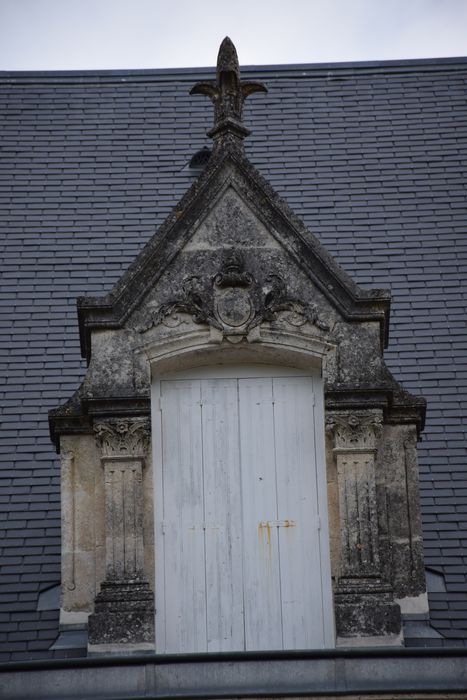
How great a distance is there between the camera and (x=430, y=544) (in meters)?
11.8

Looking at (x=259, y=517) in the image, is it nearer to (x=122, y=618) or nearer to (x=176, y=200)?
(x=122, y=618)

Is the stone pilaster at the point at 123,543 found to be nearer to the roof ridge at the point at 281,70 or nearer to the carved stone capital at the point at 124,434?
the carved stone capital at the point at 124,434

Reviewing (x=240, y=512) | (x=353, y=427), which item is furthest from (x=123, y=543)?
(x=353, y=427)

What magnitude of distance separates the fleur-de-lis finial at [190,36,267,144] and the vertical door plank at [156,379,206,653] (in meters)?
1.87

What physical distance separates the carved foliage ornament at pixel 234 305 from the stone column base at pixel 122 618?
183cm

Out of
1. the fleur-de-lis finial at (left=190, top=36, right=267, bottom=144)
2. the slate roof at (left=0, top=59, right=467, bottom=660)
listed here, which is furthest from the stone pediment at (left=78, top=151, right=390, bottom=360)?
the slate roof at (left=0, top=59, right=467, bottom=660)

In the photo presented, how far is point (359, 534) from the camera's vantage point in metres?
10.6

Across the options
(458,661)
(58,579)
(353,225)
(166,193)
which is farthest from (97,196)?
(458,661)

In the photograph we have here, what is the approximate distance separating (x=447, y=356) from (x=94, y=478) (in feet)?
12.3

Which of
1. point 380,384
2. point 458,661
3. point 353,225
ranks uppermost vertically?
point 353,225

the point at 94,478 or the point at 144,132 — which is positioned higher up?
the point at 144,132

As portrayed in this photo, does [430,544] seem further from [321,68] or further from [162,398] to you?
[321,68]

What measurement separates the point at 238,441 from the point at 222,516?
0.54 meters

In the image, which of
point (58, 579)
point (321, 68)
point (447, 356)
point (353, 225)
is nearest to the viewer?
point (58, 579)
